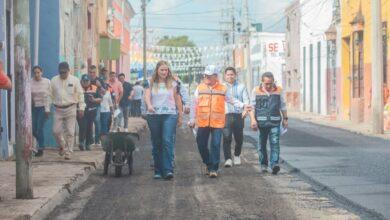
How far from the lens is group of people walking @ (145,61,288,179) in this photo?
502 inches

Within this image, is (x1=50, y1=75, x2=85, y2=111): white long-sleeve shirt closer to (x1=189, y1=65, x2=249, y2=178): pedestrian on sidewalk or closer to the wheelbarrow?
A: the wheelbarrow


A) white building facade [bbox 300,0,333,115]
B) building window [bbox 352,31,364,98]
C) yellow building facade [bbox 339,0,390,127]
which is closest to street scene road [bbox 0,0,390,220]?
yellow building facade [bbox 339,0,390,127]

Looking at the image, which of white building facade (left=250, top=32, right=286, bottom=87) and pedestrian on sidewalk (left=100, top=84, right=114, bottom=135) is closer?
pedestrian on sidewalk (left=100, top=84, right=114, bottom=135)

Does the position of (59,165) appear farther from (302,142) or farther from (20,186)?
(302,142)

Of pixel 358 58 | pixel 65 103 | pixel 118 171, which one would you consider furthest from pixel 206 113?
pixel 358 58

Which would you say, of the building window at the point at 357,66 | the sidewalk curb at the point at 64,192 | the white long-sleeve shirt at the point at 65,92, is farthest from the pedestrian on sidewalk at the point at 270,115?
the building window at the point at 357,66

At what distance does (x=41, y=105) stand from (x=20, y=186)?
590 cm

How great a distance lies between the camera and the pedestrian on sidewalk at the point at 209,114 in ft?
43.1

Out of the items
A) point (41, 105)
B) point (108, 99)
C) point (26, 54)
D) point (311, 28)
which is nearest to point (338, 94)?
point (311, 28)

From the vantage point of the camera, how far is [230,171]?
45.7ft

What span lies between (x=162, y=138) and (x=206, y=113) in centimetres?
85

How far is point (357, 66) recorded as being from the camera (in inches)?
1455

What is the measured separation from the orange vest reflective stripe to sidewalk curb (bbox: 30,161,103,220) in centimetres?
209

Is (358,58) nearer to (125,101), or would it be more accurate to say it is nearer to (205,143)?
(125,101)
